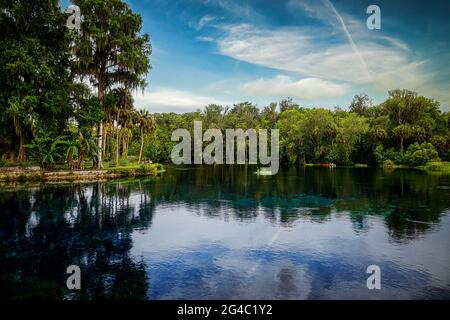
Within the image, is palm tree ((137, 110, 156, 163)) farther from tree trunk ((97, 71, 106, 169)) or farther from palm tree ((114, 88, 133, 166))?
tree trunk ((97, 71, 106, 169))

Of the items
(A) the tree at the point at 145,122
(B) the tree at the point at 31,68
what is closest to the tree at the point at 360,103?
(A) the tree at the point at 145,122

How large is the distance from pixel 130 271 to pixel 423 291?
993cm

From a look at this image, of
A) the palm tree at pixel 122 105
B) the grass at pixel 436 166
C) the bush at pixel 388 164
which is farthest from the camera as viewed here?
the bush at pixel 388 164

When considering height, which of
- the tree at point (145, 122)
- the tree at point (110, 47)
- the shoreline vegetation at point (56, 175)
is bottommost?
the shoreline vegetation at point (56, 175)

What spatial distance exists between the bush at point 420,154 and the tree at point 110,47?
2211 inches

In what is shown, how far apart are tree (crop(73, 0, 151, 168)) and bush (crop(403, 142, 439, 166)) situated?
184 feet

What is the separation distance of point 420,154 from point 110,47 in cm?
6137

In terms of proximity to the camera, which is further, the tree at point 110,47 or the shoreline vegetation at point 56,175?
the tree at point 110,47

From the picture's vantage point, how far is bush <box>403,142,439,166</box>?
69.6 meters

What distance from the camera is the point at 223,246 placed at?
52.5 feet

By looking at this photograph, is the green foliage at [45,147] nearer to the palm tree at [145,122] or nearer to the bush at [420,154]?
the palm tree at [145,122]

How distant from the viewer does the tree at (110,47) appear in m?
42.1

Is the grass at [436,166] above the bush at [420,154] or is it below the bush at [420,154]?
below
